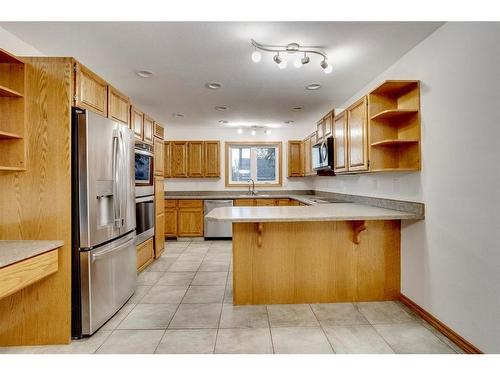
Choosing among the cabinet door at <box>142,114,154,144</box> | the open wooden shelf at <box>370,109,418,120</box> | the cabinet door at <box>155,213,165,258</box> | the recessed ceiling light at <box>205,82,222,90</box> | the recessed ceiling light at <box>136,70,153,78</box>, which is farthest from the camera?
the cabinet door at <box>155,213,165,258</box>

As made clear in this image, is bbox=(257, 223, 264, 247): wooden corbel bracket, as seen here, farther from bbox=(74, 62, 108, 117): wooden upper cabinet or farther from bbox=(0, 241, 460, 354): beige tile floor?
bbox=(74, 62, 108, 117): wooden upper cabinet

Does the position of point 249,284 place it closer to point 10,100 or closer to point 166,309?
point 166,309

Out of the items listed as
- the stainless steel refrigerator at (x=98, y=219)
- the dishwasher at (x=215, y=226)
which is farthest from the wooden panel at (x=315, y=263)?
the dishwasher at (x=215, y=226)

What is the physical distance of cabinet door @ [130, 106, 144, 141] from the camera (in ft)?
11.2

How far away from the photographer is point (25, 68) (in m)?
2.10

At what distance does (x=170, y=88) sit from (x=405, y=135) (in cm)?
285

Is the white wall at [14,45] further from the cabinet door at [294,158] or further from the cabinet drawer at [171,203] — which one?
the cabinet door at [294,158]

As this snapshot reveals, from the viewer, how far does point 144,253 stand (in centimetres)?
393

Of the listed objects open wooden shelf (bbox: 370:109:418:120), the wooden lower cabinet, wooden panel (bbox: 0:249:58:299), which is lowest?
the wooden lower cabinet

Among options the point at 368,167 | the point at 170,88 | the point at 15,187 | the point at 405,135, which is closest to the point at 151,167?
the point at 170,88

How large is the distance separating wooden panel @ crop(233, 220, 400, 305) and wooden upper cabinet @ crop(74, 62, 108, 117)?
1.62 metres

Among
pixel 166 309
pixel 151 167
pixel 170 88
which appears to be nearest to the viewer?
pixel 166 309

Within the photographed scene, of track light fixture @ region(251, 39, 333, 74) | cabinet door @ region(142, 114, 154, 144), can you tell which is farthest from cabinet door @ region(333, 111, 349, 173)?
cabinet door @ region(142, 114, 154, 144)

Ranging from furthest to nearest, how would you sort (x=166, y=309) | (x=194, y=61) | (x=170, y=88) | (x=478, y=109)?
1. (x=170, y=88)
2. (x=194, y=61)
3. (x=166, y=309)
4. (x=478, y=109)
